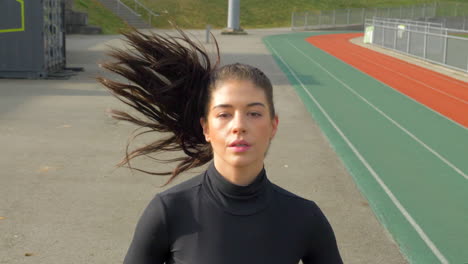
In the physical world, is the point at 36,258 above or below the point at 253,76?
below

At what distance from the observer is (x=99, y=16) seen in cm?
5388

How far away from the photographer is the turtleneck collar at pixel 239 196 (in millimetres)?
2805

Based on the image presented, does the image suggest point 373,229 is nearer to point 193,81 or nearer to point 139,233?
point 193,81

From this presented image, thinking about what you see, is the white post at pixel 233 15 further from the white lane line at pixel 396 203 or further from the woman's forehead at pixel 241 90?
the woman's forehead at pixel 241 90

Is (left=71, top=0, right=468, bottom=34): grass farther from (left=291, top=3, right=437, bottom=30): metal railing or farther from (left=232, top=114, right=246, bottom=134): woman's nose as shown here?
(left=232, top=114, right=246, bottom=134): woman's nose

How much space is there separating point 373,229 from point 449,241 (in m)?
0.68

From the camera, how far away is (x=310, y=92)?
19.0 metres

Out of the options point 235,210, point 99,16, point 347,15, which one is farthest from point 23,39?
point 347,15

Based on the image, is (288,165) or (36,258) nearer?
(36,258)

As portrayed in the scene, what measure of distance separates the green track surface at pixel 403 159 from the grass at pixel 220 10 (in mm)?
35017

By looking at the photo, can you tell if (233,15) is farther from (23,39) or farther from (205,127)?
(205,127)

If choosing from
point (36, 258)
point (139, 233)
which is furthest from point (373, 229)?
point (139, 233)

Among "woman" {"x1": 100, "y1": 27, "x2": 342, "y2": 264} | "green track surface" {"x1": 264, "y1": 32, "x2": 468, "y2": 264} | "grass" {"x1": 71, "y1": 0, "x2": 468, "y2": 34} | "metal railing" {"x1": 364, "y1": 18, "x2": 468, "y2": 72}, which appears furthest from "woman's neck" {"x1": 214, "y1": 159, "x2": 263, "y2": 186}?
"grass" {"x1": 71, "y1": 0, "x2": 468, "y2": 34}

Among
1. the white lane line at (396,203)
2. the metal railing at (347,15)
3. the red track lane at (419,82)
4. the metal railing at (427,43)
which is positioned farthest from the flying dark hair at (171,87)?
the metal railing at (347,15)
